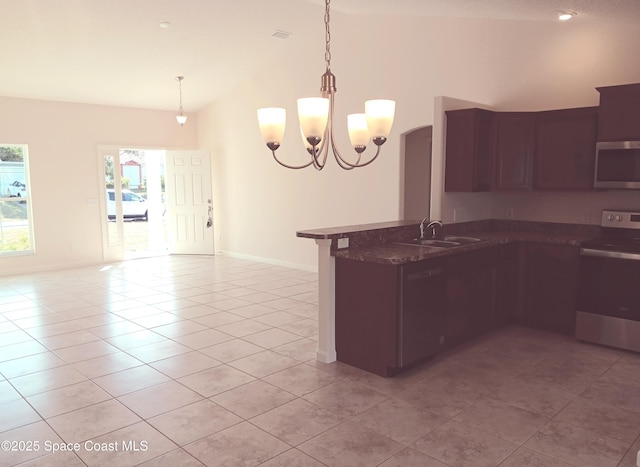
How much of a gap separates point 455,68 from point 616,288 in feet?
9.60

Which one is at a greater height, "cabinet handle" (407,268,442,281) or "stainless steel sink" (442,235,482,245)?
"stainless steel sink" (442,235,482,245)

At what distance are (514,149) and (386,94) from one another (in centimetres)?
197

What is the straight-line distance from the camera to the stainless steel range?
3789mm

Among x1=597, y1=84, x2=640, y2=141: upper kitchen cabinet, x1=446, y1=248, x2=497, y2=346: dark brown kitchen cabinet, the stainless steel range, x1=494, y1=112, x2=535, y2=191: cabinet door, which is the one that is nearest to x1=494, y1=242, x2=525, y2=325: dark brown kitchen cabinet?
x1=446, y1=248, x2=497, y2=346: dark brown kitchen cabinet

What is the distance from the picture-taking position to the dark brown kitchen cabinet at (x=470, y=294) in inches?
148

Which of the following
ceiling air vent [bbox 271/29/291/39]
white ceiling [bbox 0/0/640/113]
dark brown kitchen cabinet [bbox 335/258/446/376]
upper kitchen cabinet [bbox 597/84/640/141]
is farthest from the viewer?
ceiling air vent [bbox 271/29/291/39]

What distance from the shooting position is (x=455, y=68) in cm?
539

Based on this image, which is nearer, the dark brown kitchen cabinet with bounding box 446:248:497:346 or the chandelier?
the chandelier

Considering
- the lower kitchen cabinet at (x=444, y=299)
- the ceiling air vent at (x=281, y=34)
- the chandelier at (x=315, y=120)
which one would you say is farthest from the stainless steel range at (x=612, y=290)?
the ceiling air vent at (x=281, y=34)

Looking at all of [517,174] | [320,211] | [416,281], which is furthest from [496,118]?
[320,211]

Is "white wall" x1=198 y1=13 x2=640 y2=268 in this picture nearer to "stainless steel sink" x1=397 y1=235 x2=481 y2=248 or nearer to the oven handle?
"stainless steel sink" x1=397 y1=235 x2=481 y2=248

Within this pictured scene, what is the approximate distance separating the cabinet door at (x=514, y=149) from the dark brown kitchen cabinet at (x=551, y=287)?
0.71 meters

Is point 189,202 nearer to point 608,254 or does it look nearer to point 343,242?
point 343,242

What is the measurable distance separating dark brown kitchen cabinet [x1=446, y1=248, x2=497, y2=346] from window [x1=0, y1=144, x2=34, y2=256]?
6765 mm
